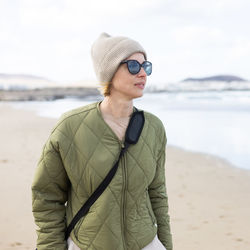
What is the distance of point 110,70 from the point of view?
1560 millimetres

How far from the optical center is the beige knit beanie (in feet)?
5.09

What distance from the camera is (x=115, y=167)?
152 cm

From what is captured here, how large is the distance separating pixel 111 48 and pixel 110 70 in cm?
11

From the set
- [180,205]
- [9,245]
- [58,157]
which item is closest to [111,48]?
[58,157]

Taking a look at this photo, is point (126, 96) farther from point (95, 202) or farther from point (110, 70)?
point (95, 202)

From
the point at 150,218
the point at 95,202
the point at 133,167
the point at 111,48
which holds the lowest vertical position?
the point at 150,218

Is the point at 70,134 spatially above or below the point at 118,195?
above

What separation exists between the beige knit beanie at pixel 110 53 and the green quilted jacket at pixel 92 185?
176mm

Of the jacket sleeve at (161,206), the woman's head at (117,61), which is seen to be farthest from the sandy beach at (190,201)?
the woman's head at (117,61)

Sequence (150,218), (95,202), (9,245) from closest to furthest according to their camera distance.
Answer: (95,202), (150,218), (9,245)

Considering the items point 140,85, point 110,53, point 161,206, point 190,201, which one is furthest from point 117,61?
point 190,201

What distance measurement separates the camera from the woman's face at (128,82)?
61.7 inches

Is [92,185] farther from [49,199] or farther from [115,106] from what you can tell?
[115,106]

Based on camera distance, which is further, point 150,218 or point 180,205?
point 180,205
